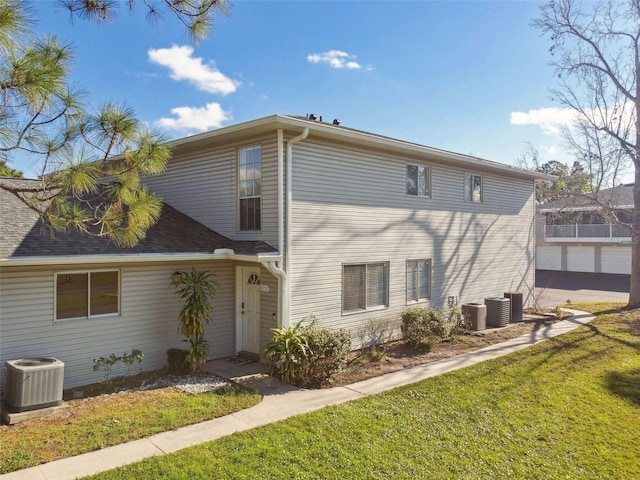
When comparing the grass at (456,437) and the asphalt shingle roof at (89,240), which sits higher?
the asphalt shingle roof at (89,240)

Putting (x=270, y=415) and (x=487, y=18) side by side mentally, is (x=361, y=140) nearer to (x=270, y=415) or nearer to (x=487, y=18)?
(x=487, y=18)

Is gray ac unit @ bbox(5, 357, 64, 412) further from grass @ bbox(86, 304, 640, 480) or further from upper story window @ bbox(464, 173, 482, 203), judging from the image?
upper story window @ bbox(464, 173, 482, 203)

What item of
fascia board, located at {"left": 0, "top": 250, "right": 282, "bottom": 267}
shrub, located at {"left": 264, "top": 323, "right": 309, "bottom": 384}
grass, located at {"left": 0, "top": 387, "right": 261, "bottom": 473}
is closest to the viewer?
grass, located at {"left": 0, "top": 387, "right": 261, "bottom": 473}

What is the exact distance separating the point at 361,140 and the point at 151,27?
5977 mm

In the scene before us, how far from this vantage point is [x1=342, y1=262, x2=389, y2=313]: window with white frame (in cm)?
1059

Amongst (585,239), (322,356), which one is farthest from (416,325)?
(585,239)

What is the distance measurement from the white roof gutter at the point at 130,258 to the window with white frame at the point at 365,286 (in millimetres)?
2376

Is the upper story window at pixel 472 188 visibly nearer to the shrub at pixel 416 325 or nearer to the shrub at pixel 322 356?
the shrub at pixel 416 325

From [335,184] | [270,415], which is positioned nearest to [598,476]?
[270,415]

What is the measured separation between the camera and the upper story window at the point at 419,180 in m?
12.3

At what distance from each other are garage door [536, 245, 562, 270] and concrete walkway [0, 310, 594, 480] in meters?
26.0

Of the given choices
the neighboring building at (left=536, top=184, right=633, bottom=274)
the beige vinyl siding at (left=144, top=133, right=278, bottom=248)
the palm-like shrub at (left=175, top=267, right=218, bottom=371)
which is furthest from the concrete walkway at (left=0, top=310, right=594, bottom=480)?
the neighboring building at (left=536, top=184, right=633, bottom=274)

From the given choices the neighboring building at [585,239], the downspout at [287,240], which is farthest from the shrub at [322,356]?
the neighboring building at [585,239]

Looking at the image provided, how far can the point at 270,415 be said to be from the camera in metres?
6.63
